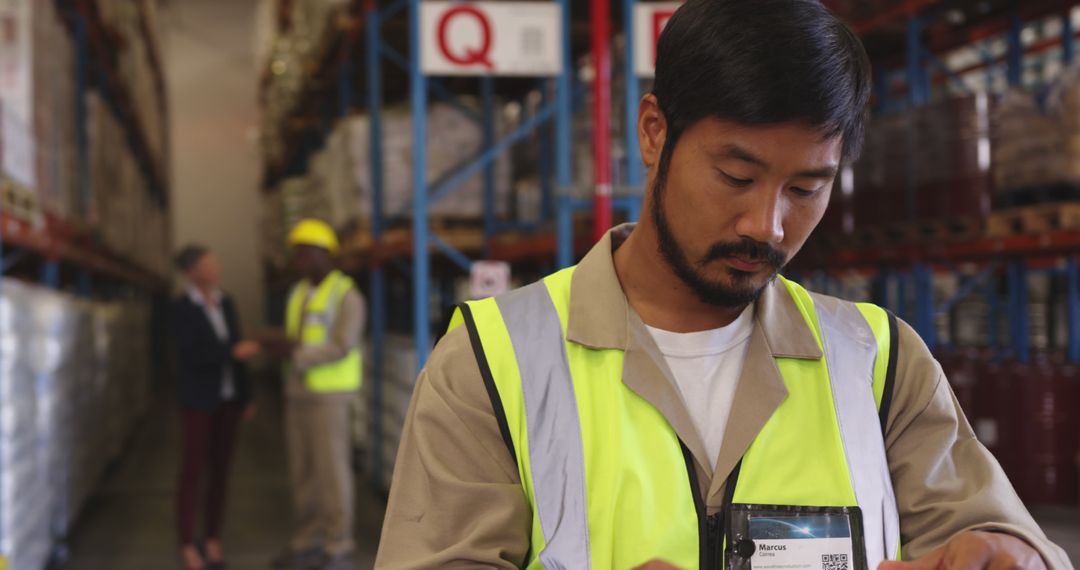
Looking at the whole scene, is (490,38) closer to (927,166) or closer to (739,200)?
(927,166)

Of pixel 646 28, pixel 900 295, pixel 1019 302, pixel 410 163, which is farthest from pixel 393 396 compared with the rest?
pixel 900 295

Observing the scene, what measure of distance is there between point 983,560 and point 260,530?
287 inches

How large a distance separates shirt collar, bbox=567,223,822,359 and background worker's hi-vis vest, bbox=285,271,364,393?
5334 millimetres

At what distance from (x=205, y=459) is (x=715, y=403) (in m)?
5.92

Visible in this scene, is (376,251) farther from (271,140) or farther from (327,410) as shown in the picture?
(271,140)

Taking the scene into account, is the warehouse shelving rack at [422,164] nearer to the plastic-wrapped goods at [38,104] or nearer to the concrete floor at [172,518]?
the concrete floor at [172,518]

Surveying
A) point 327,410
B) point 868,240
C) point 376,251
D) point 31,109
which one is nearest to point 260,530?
point 327,410

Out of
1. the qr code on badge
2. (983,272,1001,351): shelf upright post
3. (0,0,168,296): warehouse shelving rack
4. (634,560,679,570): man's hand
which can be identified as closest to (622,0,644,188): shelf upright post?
(0,0,168,296): warehouse shelving rack

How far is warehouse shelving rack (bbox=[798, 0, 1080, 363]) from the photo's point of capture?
Answer: 7.41 metres

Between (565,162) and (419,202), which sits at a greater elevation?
(565,162)

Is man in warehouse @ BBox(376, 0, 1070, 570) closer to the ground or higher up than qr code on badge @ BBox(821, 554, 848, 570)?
higher up

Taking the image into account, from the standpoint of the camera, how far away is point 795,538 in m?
1.53

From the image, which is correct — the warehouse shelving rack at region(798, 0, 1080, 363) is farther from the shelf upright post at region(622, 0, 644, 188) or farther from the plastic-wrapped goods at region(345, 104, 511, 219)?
the plastic-wrapped goods at region(345, 104, 511, 219)

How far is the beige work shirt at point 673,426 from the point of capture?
1.47 meters
